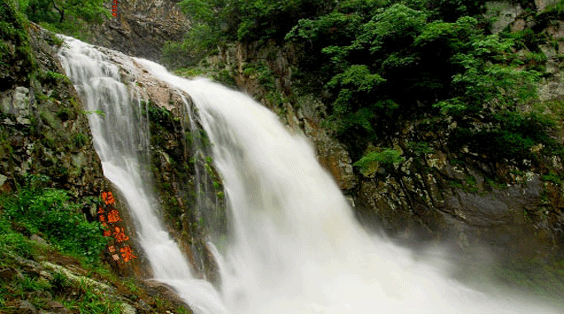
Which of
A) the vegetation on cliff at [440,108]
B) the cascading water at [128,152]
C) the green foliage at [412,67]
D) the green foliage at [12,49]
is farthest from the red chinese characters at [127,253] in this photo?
the green foliage at [412,67]

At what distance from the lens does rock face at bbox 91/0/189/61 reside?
56.4ft

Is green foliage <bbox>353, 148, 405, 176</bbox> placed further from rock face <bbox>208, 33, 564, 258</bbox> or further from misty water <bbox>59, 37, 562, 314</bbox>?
misty water <bbox>59, 37, 562, 314</bbox>

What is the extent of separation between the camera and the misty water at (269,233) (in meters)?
5.31

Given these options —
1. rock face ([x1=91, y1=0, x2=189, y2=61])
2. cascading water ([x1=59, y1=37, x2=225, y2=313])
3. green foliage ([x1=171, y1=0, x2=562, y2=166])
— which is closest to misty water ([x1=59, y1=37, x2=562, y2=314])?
cascading water ([x1=59, y1=37, x2=225, y2=313])

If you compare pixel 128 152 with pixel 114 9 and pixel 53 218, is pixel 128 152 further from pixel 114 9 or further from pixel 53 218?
pixel 114 9

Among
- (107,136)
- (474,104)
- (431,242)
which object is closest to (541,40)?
(474,104)

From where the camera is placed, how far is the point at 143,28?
18750 millimetres

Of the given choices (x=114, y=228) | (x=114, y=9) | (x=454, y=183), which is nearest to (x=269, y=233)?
(x=114, y=228)

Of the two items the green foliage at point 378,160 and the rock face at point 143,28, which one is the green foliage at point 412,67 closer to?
the green foliage at point 378,160

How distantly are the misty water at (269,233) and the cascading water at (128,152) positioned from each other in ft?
0.06

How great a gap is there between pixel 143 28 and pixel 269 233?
16659 millimetres

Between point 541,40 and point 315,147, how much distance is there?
7.92 m

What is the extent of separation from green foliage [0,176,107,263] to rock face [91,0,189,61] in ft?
51.7

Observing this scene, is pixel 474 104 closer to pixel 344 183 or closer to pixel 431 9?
pixel 431 9
